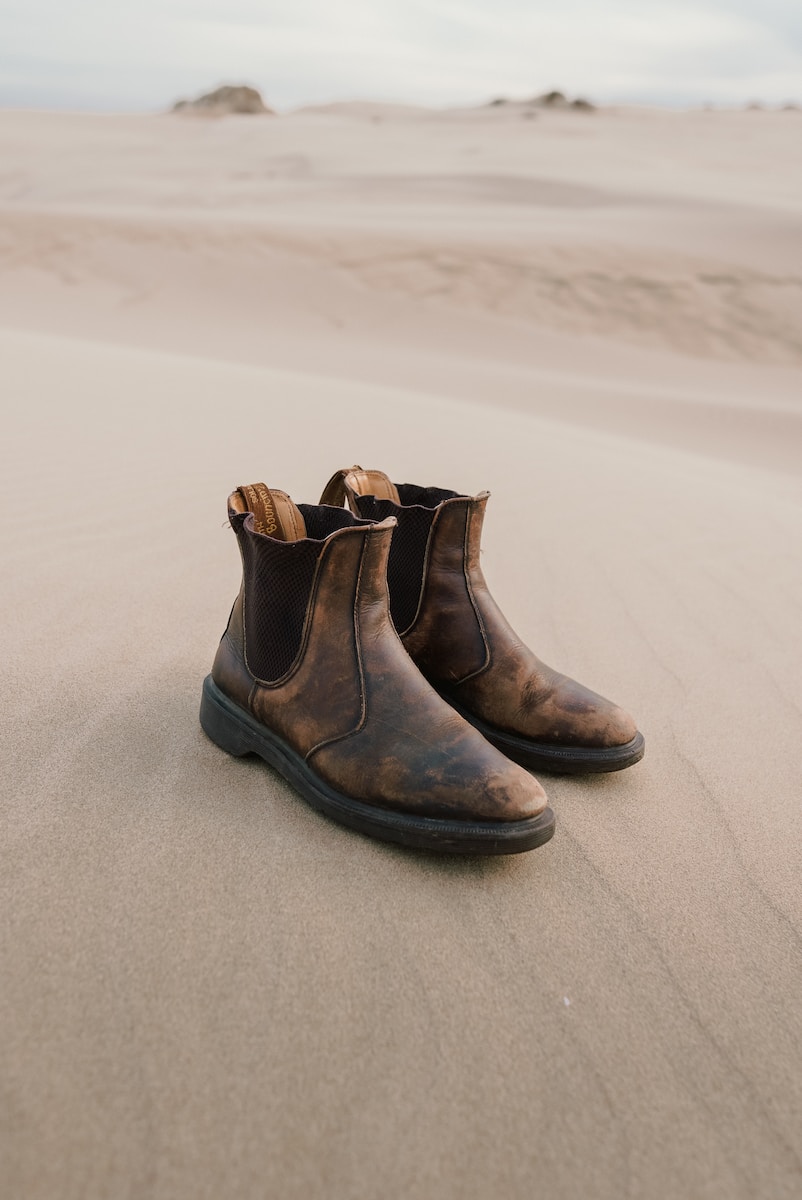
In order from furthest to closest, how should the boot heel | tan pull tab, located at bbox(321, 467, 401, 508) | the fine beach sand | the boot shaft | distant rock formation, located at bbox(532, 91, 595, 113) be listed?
1. distant rock formation, located at bbox(532, 91, 595, 113)
2. tan pull tab, located at bbox(321, 467, 401, 508)
3. the boot heel
4. the boot shaft
5. the fine beach sand

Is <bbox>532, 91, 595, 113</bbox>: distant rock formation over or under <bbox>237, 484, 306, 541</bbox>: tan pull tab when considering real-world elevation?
over

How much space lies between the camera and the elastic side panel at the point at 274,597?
5.15ft

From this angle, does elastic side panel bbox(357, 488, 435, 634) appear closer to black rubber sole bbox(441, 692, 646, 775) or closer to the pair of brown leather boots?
the pair of brown leather boots

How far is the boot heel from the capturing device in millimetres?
1710

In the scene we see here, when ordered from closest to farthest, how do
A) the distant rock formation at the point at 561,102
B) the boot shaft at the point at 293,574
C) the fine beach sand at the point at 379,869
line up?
1. the fine beach sand at the point at 379,869
2. the boot shaft at the point at 293,574
3. the distant rock formation at the point at 561,102

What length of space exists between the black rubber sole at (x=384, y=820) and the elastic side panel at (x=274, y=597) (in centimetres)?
12

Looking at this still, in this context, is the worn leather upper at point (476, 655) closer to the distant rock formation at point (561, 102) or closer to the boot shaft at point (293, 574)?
the boot shaft at point (293, 574)

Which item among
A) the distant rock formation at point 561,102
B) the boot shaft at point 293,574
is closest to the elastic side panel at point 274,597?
the boot shaft at point 293,574

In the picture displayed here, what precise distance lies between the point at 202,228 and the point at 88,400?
8.45 meters

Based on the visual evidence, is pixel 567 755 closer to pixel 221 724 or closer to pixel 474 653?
pixel 474 653

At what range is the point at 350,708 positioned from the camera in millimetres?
1559

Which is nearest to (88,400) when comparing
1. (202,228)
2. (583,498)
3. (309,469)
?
(309,469)

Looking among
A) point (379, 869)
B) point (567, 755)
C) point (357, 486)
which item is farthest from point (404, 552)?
point (379, 869)

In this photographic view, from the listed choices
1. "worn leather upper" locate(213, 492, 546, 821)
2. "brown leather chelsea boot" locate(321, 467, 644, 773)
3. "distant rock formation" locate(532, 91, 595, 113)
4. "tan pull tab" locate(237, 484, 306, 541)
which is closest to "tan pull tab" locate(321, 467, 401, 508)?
"brown leather chelsea boot" locate(321, 467, 644, 773)
